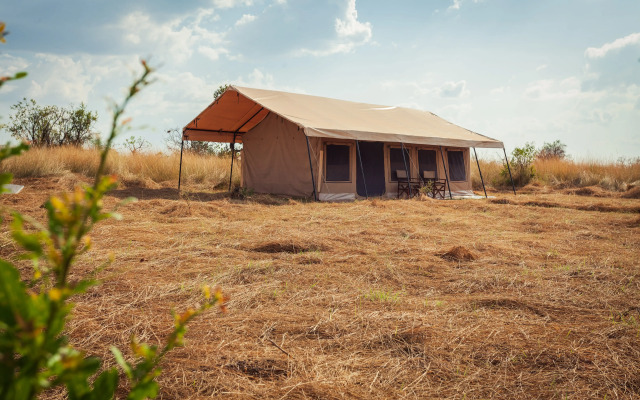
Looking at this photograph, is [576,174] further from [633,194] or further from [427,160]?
[427,160]

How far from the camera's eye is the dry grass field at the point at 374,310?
189 centimetres

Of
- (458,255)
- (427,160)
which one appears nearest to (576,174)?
(427,160)

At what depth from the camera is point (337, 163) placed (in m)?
10.5

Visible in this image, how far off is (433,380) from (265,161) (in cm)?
1022

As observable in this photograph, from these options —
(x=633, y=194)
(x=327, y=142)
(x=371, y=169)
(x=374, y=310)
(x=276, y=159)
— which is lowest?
(x=374, y=310)

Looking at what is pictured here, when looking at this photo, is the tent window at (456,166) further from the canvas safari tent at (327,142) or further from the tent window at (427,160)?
the tent window at (427,160)

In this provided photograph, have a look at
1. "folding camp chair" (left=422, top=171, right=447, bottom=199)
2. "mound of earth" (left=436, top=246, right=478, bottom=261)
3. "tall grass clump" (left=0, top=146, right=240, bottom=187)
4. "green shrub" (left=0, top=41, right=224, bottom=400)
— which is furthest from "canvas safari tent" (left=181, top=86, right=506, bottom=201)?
"green shrub" (left=0, top=41, right=224, bottom=400)

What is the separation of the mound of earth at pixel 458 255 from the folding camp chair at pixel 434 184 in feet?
23.8

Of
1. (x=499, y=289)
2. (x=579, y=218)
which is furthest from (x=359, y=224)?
(x=579, y=218)

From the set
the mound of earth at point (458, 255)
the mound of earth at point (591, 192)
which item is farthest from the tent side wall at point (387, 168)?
the mound of earth at point (458, 255)

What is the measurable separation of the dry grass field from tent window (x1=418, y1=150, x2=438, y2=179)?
269 inches

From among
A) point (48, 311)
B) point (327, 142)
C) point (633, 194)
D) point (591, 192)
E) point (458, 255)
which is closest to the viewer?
point (48, 311)

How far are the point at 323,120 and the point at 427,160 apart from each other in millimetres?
3593

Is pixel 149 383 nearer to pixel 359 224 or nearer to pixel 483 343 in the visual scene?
pixel 483 343
